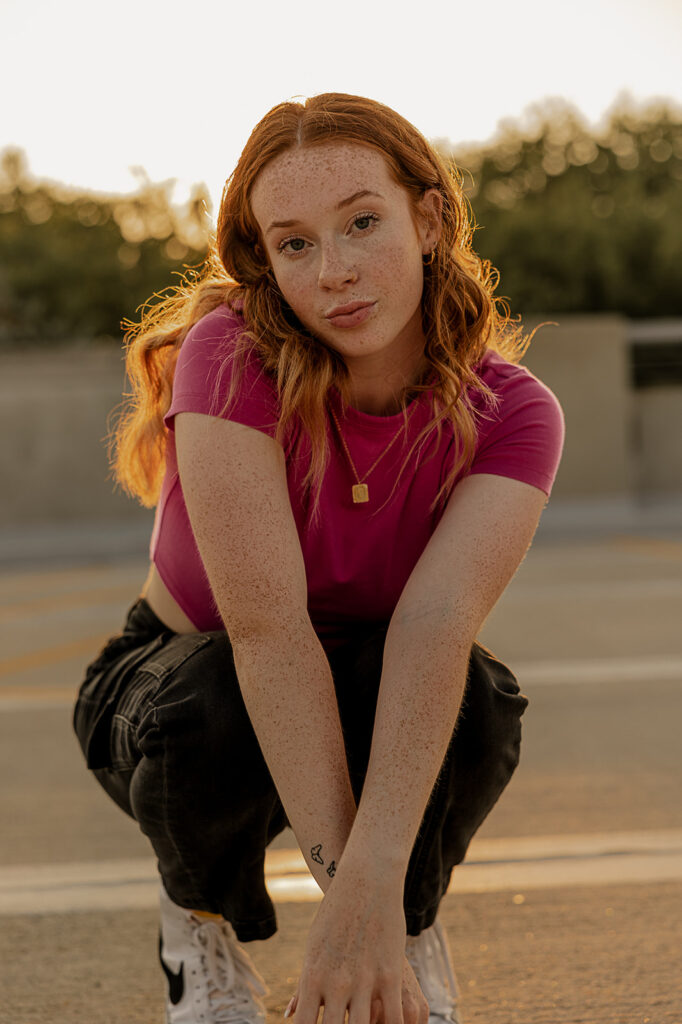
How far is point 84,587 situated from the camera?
8508mm

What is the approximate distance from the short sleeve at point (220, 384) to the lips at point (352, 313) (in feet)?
0.46

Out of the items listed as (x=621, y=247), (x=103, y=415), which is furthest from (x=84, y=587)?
(x=621, y=247)

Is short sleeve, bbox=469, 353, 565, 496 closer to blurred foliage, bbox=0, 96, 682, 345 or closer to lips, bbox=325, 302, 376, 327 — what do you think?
lips, bbox=325, 302, 376, 327

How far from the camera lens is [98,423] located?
13.4 meters

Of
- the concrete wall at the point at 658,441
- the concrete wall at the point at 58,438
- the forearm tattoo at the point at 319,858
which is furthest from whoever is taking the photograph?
the concrete wall at the point at 658,441

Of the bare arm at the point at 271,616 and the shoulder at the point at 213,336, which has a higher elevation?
the shoulder at the point at 213,336

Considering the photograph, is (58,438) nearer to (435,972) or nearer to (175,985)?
(175,985)

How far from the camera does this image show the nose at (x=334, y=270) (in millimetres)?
1746

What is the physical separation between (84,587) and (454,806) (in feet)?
23.0

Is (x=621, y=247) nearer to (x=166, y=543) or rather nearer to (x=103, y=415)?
(x=103, y=415)

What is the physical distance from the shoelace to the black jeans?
74 millimetres

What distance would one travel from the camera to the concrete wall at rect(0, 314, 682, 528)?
43.7 ft

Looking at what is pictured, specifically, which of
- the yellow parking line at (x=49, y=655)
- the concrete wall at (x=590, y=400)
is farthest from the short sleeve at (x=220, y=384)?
the concrete wall at (x=590, y=400)

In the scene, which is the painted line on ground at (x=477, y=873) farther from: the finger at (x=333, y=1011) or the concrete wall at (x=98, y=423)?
the concrete wall at (x=98, y=423)
